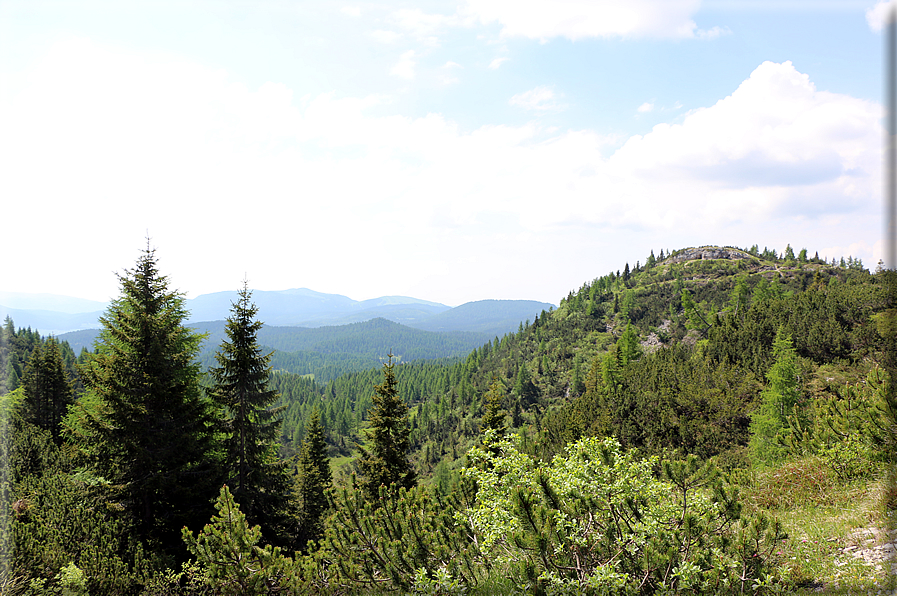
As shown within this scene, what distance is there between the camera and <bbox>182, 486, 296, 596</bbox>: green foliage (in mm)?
6965

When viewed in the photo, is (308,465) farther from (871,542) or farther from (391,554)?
(871,542)

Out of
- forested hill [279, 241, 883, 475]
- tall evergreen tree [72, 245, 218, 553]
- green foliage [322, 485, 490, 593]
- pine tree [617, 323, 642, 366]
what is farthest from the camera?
pine tree [617, 323, 642, 366]

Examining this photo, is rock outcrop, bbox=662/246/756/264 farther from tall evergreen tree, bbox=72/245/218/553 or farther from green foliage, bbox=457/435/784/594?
tall evergreen tree, bbox=72/245/218/553

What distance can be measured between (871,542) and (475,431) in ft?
275

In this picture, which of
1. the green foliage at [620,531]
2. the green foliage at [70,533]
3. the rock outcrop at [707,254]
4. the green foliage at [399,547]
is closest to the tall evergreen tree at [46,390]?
the green foliage at [70,533]

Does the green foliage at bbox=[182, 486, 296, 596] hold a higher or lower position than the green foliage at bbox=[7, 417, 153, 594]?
higher

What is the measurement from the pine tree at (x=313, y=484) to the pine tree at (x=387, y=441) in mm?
6271

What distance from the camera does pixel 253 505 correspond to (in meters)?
15.7

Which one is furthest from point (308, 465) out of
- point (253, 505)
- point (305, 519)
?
point (253, 505)

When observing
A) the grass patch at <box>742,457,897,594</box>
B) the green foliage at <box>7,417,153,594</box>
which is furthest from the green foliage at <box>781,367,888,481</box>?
the green foliage at <box>7,417,153,594</box>

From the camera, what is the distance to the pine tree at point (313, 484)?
24953 mm

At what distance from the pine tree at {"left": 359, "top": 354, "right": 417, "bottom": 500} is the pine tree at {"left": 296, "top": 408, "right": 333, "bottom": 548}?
20.6ft

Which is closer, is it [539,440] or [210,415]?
[539,440]

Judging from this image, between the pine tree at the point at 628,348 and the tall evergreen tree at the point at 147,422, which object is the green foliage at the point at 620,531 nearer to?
the tall evergreen tree at the point at 147,422
